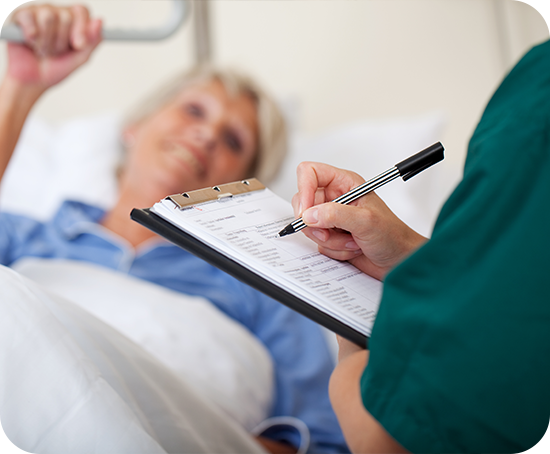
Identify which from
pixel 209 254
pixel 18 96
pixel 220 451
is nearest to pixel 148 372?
pixel 220 451

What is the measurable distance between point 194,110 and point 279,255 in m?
0.88

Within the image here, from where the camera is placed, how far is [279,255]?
439 millimetres

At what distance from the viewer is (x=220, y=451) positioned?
0.58 metres

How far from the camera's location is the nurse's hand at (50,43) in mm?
786

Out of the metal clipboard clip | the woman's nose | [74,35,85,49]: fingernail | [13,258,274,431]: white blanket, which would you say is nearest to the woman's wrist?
[74,35,85,49]: fingernail

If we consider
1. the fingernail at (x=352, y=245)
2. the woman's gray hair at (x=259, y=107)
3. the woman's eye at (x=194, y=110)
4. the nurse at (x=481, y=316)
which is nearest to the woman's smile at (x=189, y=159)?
the woman's eye at (x=194, y=110)

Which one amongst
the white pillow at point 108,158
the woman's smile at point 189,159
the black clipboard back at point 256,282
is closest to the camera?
the black clipboard back at point 256,282

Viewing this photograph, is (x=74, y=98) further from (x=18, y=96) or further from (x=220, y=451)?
(x=220, y=451)

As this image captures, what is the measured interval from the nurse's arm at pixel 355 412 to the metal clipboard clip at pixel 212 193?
0.63ft

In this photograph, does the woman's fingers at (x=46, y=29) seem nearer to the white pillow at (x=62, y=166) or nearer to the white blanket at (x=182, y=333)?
the white blanket at (x=182, y=333)

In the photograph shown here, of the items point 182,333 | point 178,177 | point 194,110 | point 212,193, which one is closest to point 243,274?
point 212,193

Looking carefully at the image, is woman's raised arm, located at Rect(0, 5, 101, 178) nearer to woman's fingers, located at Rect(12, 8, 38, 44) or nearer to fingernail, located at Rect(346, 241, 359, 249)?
woman's fingers, located at Rect(12, 8, 38, 44)

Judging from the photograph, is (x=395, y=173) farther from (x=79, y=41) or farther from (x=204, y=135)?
(x=204, y=135)

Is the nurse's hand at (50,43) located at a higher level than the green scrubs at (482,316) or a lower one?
higher
